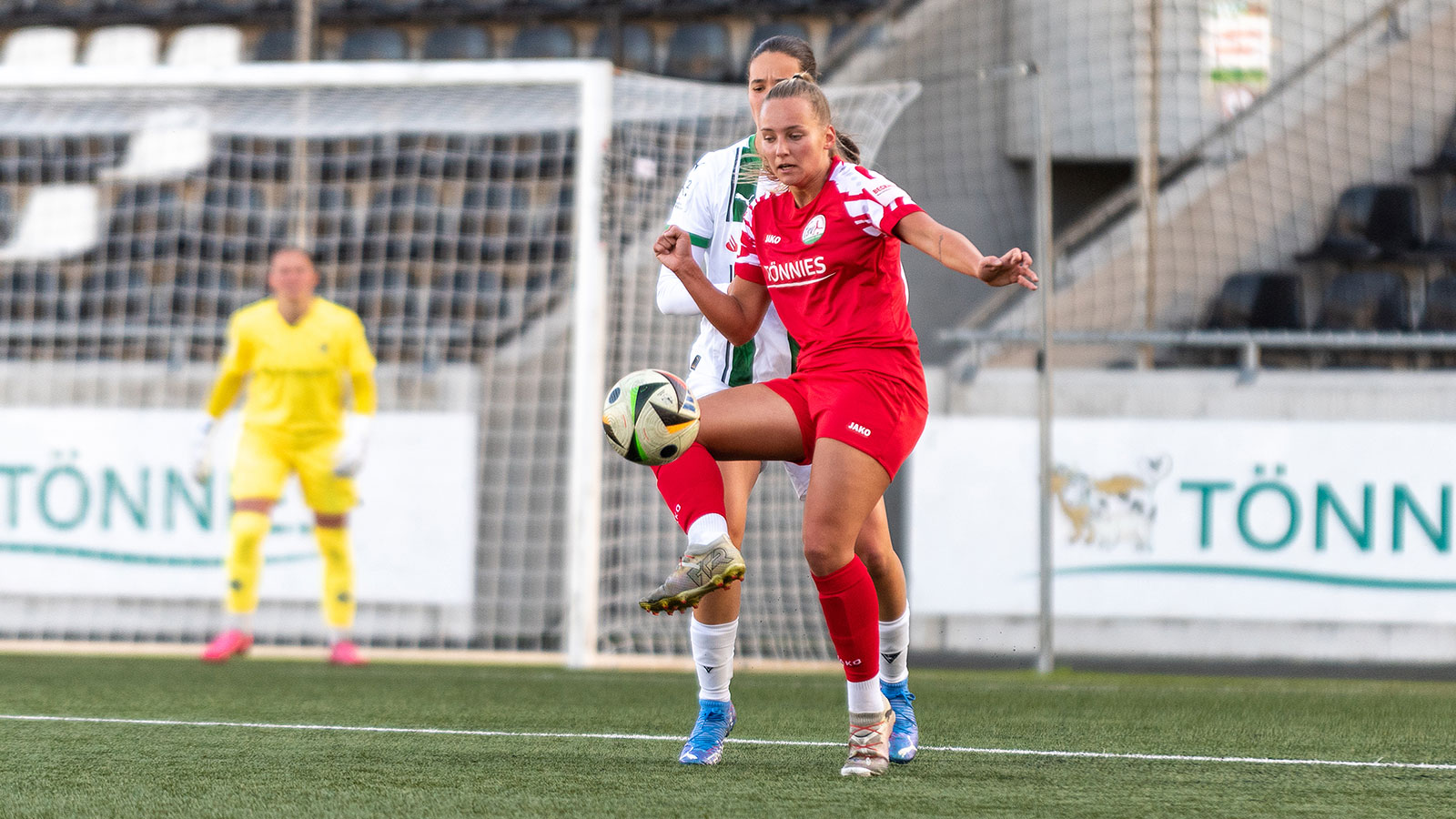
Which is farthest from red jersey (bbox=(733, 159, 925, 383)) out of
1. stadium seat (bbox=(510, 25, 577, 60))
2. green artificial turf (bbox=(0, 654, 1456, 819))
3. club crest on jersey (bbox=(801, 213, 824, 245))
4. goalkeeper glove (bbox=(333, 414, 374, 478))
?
→ stadium seat (bbox=(510, 25, 577, 60))

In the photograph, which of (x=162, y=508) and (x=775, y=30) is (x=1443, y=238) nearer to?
(x=775, y=30)

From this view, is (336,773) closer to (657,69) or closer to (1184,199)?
(1184,199)

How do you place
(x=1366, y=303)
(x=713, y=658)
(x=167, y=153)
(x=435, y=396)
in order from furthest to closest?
(x=167, y=153) < (x=1366, y=303) < (x=435, y=396) < (x=713, y=658)

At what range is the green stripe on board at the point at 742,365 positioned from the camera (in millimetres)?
4047

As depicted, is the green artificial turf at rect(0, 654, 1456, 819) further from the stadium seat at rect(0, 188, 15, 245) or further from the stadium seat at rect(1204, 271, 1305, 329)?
the stadium seat at rect(0, 188, 15, 245)

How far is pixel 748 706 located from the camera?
5434mm

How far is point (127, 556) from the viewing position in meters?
8.25

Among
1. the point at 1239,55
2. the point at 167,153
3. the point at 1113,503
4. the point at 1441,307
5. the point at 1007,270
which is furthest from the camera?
the point at 1239,55

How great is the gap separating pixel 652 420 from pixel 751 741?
1191 millimetres

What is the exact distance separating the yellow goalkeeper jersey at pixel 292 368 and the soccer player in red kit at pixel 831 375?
13.7 ft

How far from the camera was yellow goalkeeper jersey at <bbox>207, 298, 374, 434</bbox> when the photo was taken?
7578 millimetres

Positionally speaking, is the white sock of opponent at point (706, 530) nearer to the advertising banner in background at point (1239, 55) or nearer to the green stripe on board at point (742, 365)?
the green stripe on board at point (742, 365)

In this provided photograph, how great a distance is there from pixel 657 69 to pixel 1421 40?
604cm

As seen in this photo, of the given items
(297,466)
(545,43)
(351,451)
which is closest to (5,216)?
(297,466)
